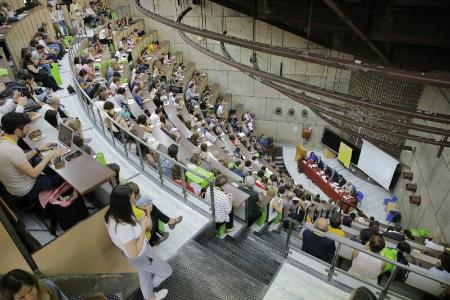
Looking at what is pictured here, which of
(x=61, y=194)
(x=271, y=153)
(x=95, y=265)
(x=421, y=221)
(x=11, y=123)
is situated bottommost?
(x=271, y=153)

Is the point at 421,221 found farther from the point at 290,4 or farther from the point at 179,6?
the point at 179,6

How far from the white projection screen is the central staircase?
7.62 metres

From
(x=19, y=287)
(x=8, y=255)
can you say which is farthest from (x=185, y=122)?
(x=19, y=287)

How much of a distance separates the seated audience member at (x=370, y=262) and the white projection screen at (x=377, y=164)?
7.43 metres

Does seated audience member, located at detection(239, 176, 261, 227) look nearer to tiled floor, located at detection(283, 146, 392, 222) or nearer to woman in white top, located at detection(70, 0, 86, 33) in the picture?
tiled floor, located at detection(283, 146, 392, 222)

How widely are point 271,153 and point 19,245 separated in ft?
39.0

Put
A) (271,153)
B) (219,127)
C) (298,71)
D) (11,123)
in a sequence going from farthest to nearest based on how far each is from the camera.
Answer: (271,153)
(298,71)
(219,127)
(11,123)

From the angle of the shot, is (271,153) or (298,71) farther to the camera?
(271,153)

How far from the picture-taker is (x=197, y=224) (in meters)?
4.11

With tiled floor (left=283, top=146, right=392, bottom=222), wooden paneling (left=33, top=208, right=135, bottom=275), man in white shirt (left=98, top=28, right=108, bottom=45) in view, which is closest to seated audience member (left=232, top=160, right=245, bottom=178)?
wooden paneling (left=33, top=208, right=135, bottom=275)

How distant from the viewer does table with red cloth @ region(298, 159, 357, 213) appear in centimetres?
1080

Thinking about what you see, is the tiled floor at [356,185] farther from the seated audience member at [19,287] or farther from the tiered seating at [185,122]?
the seated audience member at [19,287]

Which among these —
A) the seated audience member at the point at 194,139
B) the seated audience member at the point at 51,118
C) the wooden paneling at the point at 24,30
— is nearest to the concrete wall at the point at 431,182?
the seated audience member at the point at 194,139

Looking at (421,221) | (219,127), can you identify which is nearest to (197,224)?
(421,221)
